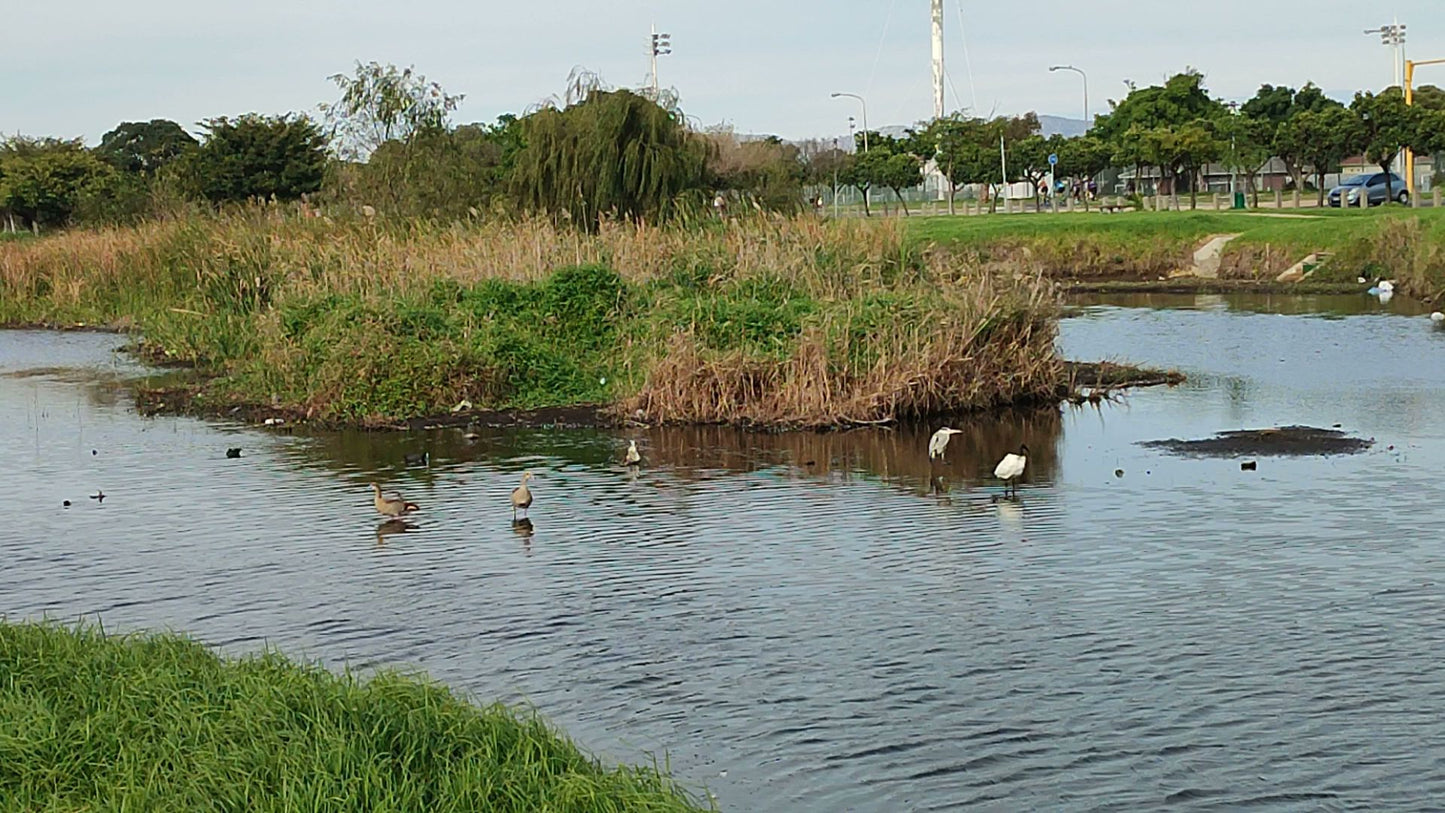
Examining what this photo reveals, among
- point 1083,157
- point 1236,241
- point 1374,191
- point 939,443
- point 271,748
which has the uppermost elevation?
point 1083,157

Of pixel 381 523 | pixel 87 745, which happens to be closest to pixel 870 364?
pixel 381 523

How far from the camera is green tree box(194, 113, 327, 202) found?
6031 centimetres

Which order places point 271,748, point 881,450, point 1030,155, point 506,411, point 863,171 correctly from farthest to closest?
point 863,171
point 1030,155
point 506,411
point 881,450
point 271,748

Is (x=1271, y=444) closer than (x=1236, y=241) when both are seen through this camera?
Yes

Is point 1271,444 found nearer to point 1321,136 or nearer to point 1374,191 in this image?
point 1374,191

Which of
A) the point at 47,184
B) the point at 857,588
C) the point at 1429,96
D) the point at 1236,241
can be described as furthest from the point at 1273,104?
the point at 857,588

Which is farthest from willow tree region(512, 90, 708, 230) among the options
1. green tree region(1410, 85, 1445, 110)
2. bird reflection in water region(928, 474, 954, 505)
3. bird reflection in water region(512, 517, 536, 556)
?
green tree region(1410, 85, 1445, 110)

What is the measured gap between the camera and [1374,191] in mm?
62312

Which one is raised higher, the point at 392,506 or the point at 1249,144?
the point at 1249,144

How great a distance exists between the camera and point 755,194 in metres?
32.5

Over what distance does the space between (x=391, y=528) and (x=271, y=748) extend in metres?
7.58

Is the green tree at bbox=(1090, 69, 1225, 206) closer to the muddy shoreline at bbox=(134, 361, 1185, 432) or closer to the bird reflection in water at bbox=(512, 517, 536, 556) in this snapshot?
the muddy shoreline at bbox=(134, 361, 1185, 432)

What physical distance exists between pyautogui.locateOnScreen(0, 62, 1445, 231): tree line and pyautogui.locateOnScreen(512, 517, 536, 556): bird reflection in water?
15.2 m

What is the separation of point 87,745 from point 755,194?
2590 cm
